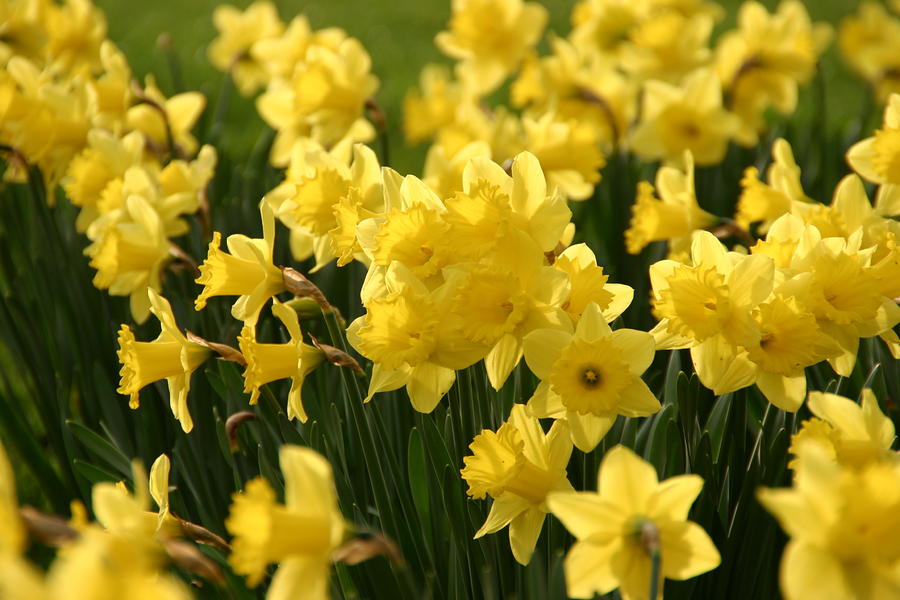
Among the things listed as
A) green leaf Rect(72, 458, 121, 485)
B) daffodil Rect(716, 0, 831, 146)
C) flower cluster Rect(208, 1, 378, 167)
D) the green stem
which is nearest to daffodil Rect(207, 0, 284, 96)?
flower cluster Rect(208, 1, 378, 167)

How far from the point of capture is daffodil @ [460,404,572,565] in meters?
1.33

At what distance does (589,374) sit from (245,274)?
63cm

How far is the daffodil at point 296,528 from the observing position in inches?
37.3

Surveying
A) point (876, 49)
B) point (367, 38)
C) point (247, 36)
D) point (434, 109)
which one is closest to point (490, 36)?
point (434, 109)

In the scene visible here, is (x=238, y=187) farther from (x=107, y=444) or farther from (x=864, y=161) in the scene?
(x=864, y=161)

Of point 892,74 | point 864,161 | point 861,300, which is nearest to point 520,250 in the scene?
point 861,300

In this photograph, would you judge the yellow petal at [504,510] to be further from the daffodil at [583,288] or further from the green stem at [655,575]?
the green stem at [655,575]

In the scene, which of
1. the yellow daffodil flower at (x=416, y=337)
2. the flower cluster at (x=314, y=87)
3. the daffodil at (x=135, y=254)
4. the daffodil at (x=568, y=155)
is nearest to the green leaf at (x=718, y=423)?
the yellow daffodil flower at (x=416, y=337)

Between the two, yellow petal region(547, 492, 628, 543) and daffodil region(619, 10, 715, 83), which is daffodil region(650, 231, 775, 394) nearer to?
yellow petal region(547, 492, 628, 543)

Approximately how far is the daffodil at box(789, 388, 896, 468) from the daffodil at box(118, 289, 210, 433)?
0.97 m

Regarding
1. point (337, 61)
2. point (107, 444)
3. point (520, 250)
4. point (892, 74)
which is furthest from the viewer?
point (892, 74)

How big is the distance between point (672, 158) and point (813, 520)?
229 cm

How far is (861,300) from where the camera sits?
1418mm

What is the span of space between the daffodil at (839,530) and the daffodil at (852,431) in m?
0.23
